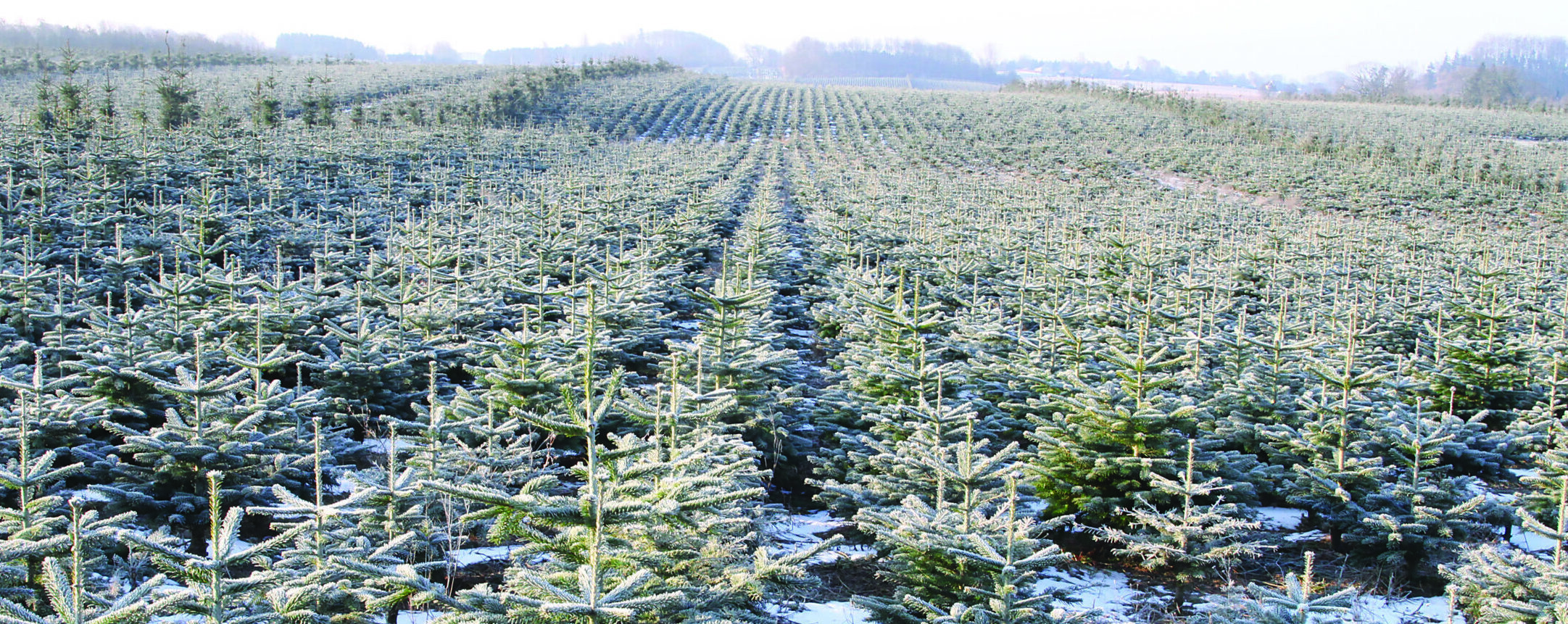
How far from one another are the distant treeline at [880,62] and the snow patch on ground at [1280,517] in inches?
5839

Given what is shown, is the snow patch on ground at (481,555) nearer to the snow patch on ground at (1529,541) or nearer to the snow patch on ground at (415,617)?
the snow patch on ground at (415,617)

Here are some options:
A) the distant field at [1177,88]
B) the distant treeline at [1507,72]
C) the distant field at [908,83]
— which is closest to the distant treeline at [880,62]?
the distant field at [908,83]

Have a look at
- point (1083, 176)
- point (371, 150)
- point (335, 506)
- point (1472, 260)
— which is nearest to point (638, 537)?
point (335, 506)

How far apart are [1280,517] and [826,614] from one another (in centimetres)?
456

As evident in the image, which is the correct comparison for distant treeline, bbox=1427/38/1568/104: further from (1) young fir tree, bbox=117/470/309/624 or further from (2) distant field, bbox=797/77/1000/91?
(1) young fir tree, bbox=117/470/309/624

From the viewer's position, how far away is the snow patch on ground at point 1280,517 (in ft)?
26.5

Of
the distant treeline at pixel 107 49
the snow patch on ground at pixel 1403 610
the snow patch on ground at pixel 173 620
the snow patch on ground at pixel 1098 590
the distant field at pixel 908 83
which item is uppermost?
the distant field at pixel 908 83

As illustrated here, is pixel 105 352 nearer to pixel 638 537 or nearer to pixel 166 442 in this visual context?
pixel 166 442

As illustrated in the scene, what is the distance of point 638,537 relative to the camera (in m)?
4.84

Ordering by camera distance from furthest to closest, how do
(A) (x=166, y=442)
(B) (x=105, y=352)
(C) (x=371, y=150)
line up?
(C) (x=371, y=150) → (B) (x=105, y=352) → (A) (x=166, y=442)

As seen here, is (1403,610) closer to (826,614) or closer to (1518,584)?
(1518,584)

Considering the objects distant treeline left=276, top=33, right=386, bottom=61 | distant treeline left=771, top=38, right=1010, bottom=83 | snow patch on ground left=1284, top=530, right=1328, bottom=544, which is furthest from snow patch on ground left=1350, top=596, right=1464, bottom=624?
distant treeline left=276, top=33, right=386, bottom=61

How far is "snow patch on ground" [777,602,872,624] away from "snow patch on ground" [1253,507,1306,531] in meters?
3.88

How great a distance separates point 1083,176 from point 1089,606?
38208mm
